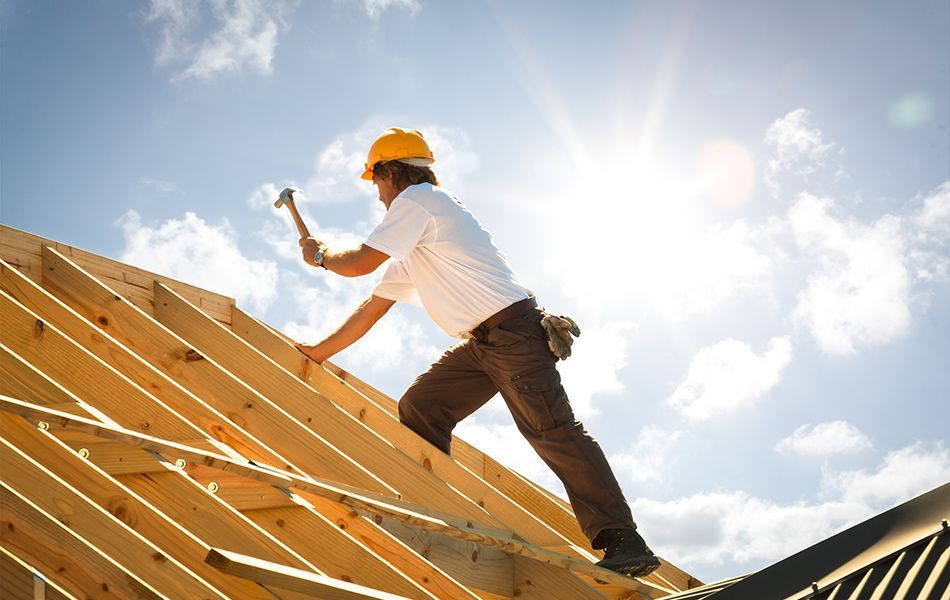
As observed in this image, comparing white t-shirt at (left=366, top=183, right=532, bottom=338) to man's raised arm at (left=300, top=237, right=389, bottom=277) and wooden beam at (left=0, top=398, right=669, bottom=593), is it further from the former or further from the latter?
wooden beam at (left=0, top=398, right=669, bottom=593)

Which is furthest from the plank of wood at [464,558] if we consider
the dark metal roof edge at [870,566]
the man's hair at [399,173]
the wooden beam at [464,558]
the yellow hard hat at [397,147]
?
the yellow hard hat at [397,147]

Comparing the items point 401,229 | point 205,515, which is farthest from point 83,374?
point 401,229

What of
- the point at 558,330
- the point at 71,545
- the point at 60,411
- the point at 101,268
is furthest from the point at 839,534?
the point at 101,268

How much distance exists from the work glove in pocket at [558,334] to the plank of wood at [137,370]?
3.78 ft

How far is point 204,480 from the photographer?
9.16 feet

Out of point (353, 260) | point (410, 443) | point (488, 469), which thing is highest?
point (353, 260)

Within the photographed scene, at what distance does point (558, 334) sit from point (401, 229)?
0.80m

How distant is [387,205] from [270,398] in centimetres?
105

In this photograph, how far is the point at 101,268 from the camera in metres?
4.26

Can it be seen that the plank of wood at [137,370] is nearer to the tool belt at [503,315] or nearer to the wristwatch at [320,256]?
the wristwatch at [320,256]

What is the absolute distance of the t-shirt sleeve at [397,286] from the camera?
4090 millimetres

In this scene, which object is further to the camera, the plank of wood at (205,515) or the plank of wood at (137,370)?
the plank of wood at (137,370)

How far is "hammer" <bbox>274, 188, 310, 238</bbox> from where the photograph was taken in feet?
14.0

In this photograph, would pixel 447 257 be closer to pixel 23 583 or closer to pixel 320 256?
pixel 320 256
